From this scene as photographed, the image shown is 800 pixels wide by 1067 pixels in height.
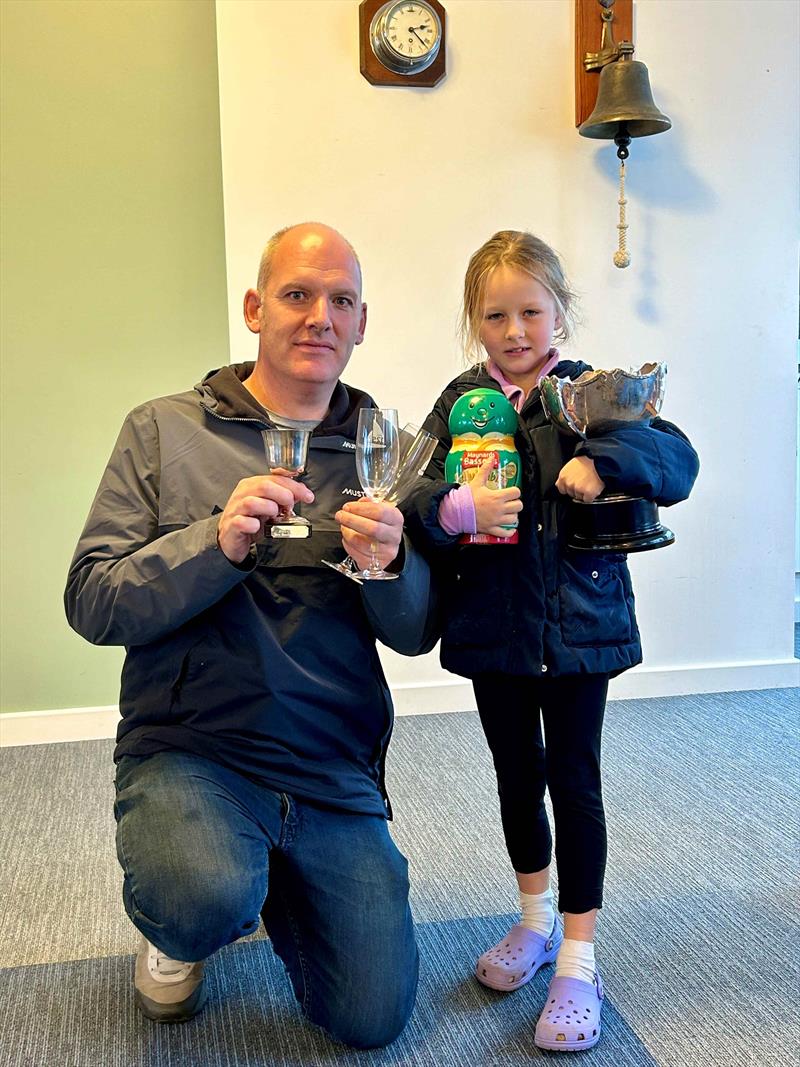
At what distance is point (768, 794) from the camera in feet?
8.45

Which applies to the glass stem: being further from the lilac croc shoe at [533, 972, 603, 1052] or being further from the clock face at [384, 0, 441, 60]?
the clock face at [384, 0, 441, 60]

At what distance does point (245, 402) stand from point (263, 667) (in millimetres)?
447

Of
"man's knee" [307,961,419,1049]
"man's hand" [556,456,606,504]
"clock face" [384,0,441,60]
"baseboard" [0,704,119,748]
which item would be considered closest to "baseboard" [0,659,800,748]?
"baseboard" [0,704,119,748]

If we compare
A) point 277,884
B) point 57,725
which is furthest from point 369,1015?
point 57,725

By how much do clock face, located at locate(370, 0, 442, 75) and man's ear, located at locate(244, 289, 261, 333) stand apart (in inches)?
65.8

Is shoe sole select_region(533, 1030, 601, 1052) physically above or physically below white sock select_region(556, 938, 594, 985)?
below

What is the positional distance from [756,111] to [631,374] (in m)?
2.32

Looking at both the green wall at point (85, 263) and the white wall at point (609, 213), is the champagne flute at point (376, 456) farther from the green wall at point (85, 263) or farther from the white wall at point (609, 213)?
the green wall at point (85, 263)

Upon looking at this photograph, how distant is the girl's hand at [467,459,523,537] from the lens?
1.54 meters

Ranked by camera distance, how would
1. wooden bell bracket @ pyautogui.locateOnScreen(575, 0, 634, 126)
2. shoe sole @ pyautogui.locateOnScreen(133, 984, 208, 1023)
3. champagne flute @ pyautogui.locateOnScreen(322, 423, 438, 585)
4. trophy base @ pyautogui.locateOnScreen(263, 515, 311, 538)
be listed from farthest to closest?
wooden bell bracket @ pyautogui.locateOnScreen(575, 0, 634, 126), shoe sole @ pyautogui.locateOnScreen(133, 984, 208, 1023), champagne flute @ pyautogui.locateOnScreen(322, 423, 438, 585), trophy base @ pyautogui.locateOnScreen(263, 515, 311, 538)

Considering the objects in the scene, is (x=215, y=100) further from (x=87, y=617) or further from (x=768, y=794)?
(x=768, y=794)

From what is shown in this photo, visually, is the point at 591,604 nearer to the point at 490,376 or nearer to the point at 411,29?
the point at 490,376

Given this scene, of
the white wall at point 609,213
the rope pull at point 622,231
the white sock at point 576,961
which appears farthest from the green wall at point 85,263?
the white sock at point 576,961

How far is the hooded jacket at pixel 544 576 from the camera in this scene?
1.58m
